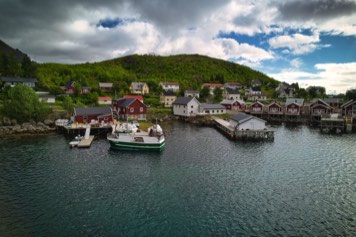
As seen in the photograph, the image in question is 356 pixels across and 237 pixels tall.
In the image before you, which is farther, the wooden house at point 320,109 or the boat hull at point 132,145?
the wooden house at point 320,109

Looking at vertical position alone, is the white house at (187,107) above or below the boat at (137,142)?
above

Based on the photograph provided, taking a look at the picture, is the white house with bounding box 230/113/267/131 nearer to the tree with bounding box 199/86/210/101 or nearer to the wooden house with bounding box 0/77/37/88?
the tree with bounding box 199/86/210/101

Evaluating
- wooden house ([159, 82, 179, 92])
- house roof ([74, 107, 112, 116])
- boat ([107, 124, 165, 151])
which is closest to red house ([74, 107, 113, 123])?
house roof ([74, 107, 112, 116])

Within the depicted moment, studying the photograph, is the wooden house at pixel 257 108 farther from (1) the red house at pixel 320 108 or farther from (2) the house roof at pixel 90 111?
(2) the house roof at pixel 90 111

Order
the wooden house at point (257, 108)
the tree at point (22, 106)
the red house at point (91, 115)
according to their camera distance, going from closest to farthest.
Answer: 1. the tree at point (22, 106)
2. the red house at point (91, 115)
3. the wooden house at point (257, 108)

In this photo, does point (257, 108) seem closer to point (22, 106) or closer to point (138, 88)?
point (138, 88)

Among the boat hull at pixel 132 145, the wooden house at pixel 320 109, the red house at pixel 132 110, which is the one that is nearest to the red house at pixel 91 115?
the red house at pixel 132 110
